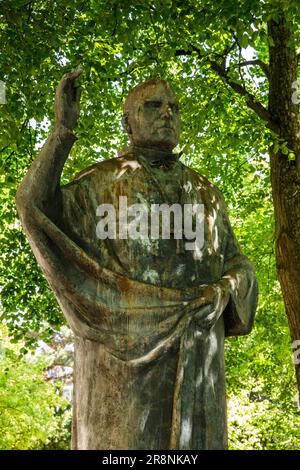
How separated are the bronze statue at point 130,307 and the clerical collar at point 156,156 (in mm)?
198

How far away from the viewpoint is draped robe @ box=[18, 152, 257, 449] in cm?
454

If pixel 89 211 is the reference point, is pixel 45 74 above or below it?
above

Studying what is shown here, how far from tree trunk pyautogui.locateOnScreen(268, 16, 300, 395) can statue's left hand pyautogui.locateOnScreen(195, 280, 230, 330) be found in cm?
697

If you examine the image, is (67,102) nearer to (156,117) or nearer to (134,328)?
(156,117)

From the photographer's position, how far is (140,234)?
4.93 metres

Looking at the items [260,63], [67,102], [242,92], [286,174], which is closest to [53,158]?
[67,102]

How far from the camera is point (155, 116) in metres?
5.34

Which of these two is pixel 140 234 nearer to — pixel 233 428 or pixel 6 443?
pixel 6 443

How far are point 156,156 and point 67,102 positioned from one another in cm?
83

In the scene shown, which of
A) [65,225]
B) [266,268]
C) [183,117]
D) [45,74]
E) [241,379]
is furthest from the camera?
[241,379]

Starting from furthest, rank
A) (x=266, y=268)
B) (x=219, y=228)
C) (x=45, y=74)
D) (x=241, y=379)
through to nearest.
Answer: (x=241, y=379) < (x=266, y=268) < (x=45, y=74) < (x=219, y=228)

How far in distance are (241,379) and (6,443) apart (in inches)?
218

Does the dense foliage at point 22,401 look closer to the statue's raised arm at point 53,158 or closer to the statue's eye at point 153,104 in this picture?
the statue's eye at point 153,104
